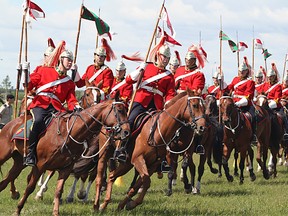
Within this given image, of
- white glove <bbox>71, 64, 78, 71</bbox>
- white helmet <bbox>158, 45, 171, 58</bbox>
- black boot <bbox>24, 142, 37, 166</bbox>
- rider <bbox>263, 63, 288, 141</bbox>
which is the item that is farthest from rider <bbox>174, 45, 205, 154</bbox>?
rider <bbox>263, 63, 288, 141</bbox>

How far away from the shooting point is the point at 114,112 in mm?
11648

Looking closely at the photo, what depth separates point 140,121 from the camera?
13.1m

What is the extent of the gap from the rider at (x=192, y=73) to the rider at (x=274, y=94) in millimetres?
6031

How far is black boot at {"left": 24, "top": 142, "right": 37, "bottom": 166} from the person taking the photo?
12.0 metres

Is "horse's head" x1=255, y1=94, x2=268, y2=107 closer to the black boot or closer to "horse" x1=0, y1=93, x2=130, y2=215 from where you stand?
"horse" x1=0, y1=93, x2=130, y2=215

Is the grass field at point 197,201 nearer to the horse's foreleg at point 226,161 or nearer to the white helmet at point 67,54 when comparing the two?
the horse's foreleg at point 226,161

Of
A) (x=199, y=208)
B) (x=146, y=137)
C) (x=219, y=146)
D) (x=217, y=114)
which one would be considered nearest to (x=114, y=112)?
(x=146, y=137)

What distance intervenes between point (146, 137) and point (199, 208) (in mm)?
1863

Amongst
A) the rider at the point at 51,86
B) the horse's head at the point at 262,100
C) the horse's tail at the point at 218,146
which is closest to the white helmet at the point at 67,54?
the rider at the point at 51,86

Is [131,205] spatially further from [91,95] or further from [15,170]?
[91,95]

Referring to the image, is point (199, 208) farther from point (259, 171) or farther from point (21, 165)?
point (259, 171)

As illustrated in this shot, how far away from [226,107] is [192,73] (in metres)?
1.86

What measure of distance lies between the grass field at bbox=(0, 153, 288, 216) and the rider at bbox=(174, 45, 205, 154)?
140cm

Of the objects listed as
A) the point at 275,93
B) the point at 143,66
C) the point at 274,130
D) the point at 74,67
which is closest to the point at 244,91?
the point at 274,130
